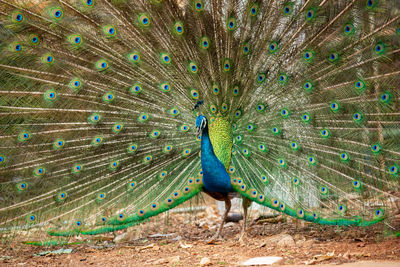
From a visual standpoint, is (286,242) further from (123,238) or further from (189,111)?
(123,238)

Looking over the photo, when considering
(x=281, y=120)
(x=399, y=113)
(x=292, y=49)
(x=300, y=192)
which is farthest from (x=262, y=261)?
(x=292, y=49)

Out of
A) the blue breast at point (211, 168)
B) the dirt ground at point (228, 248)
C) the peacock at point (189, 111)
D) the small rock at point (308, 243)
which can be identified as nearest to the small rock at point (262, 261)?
the dirt ground at point (228, 248)

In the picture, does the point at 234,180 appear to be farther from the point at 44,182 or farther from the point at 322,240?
the point at 44,182

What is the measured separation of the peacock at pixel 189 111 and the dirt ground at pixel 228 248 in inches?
11.8

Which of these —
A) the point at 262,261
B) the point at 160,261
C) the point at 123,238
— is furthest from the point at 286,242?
the point at 123,238

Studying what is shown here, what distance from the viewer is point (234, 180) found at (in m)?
4.47

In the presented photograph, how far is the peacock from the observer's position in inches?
161

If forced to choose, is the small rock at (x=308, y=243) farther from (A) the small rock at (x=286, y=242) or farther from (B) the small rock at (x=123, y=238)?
(B) the small rock at (x=123, y=238)

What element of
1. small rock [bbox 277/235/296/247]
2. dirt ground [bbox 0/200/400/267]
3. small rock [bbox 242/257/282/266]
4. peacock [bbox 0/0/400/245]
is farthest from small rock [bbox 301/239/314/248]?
small rock [bbox 242/257/282/266]

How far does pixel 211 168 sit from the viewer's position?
4.41 meters

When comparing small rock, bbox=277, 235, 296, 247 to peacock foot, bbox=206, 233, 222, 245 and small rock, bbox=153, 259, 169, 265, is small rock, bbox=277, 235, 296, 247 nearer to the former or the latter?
peacock foot, bbox=206, 233, 222, 245

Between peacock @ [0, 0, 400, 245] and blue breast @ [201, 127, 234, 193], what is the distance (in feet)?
Result: 0.05

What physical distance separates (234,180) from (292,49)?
1517mm

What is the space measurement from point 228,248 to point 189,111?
1558 millimetres
